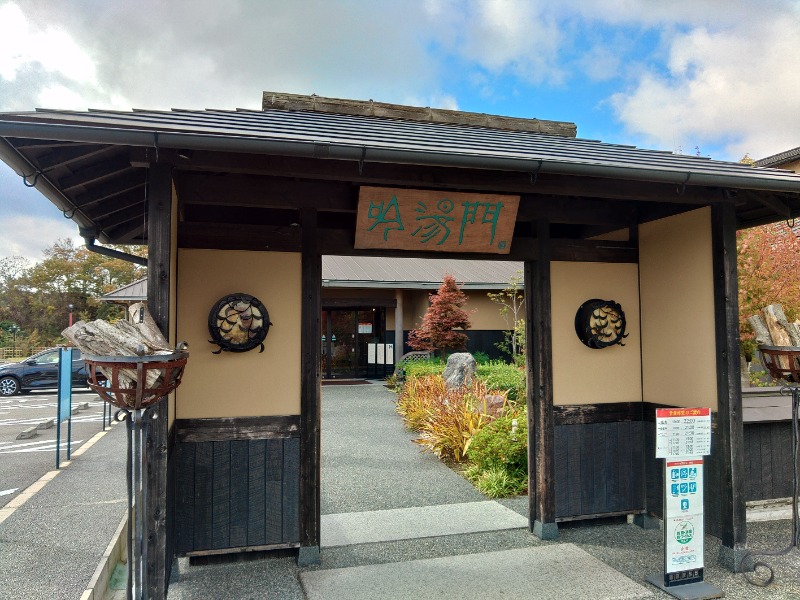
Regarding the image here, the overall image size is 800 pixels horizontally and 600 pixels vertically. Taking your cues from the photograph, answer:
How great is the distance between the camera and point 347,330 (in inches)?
679

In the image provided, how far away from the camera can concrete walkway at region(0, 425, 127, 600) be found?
11.7 feet

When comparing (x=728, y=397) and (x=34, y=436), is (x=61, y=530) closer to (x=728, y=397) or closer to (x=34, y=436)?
(x=34, y=436)

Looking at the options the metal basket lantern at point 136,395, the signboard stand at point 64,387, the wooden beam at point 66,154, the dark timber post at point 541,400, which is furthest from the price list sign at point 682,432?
the signboard stand at point 64,387

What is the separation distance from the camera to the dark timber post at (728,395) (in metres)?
3.86

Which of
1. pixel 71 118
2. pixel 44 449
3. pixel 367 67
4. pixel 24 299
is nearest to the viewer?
pixel 71 118

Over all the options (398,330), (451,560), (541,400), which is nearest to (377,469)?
(451,560)

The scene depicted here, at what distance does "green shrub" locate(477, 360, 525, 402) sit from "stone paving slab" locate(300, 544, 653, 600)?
4.39m

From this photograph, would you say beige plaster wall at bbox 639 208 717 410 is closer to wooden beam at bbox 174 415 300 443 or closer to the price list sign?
the price list sign

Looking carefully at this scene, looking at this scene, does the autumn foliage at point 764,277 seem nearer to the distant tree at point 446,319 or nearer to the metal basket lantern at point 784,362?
the metal basket lantern at point 784,362

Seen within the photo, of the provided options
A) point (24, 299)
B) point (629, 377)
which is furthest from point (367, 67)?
point (24, 299)

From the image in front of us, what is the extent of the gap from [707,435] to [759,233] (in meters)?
6.20

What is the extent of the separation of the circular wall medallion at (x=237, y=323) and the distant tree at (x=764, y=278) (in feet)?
23.4

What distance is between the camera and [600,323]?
15.3 feet

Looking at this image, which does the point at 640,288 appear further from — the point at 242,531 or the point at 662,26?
the point at 662,26
